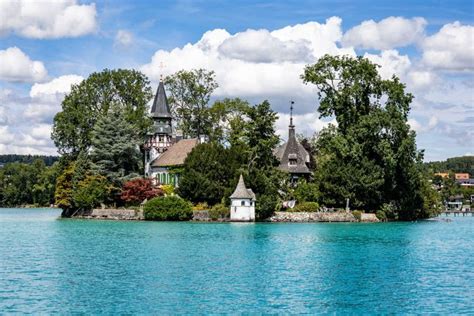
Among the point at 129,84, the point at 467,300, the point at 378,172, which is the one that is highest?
the point at 129,84

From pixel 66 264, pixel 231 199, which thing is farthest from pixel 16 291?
pixel 231 199

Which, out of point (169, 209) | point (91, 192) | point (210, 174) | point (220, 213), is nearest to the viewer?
point (220, 213)

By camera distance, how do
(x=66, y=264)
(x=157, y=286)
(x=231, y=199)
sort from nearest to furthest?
(x=157, y=286) < (x=66, y=264) < (x=231, y=199)

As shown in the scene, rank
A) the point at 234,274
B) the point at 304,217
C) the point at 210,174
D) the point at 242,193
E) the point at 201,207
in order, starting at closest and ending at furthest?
the point at 234,274
the point at 242,193
the point at 304,217
the point at 201,207
the point at 210,174

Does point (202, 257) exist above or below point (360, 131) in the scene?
below

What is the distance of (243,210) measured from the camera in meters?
64.0

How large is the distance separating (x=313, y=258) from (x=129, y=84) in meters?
50.3

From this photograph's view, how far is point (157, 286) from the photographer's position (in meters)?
25.4

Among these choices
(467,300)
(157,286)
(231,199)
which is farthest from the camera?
(231,199)

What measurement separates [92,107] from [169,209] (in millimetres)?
19264

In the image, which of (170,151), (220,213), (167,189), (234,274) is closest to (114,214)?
(167,189)

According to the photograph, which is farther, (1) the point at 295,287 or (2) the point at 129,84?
(2) the point at 129,84

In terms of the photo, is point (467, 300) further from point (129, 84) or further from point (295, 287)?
point (129, 84)

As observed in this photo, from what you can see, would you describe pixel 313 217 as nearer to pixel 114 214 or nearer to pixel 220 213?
pixel 220 213
